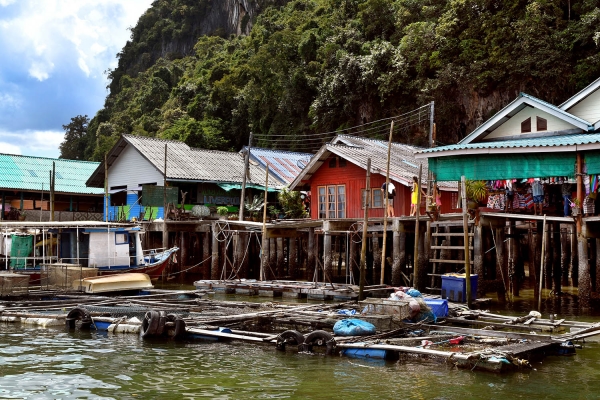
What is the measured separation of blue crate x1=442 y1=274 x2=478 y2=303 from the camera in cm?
1969

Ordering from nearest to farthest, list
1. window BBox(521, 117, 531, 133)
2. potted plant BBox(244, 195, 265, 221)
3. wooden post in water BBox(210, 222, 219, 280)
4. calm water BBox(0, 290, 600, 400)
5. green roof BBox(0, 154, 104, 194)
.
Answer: calm water BBox(0, 290, 600, 400) < window BBox(521, 117, 531, 133) < wooden post in water BBox(210, 222, 219, 280) < potted plant BBox(244, 195, 265, 221) < green roof BBox(0, 154, 104, 194)

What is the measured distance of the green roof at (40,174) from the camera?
41.2m

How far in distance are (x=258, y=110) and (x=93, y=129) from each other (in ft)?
101

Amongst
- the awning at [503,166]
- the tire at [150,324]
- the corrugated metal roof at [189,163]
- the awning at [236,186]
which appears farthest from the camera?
the awning at [236,186]

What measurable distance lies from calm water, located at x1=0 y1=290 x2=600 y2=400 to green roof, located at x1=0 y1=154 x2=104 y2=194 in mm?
29074

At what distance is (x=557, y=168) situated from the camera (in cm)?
1966

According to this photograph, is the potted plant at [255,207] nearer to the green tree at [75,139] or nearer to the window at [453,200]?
the window at [453,200]

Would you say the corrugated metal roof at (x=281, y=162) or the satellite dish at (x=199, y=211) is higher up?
the corrugated metal roof at (x=281, y=162)

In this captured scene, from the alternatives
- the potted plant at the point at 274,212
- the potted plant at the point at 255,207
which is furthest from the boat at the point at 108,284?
the potted plant at the point at 274,212

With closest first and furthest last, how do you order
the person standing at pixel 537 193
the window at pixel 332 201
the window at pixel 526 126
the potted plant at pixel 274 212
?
the person standing at pixel 537 193 < the window at pixel 526 126 < the window at pixel 332 201 < the potted plant at pixel 274 212

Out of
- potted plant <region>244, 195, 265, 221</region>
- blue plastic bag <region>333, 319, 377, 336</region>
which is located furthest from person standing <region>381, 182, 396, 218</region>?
blue plastic bag <region>333, 319, 377, 336</region>

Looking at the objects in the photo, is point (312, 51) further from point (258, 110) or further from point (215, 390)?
point (215, 390)

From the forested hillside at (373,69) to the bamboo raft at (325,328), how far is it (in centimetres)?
2168

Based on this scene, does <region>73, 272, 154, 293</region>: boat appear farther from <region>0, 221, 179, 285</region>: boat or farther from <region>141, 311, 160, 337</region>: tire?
<region>141, 311, 160, 337</region>: tire
